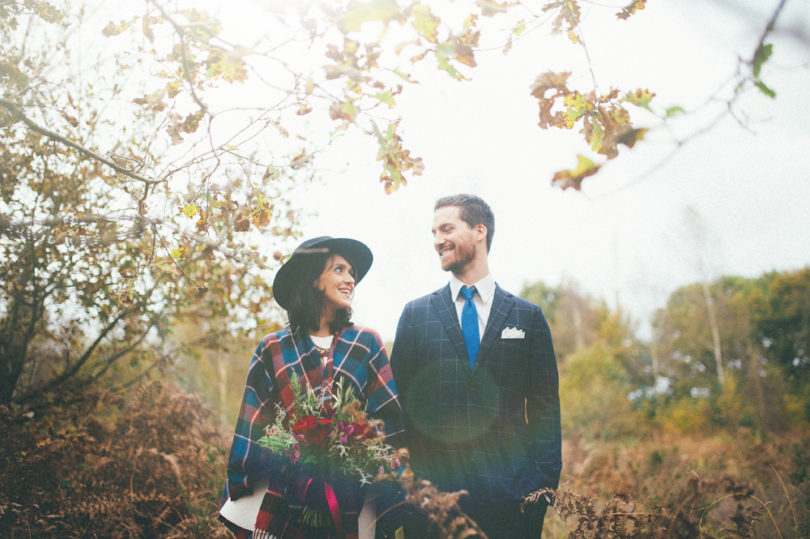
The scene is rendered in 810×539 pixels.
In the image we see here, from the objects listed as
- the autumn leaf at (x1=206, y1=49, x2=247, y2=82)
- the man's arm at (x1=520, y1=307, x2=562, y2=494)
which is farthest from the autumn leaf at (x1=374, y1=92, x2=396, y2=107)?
the man's arm at (x1=520, y1=307, x2=562, y2=494)

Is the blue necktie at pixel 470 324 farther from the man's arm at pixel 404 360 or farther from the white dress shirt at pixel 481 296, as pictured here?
the man's arm at pixel 404 360

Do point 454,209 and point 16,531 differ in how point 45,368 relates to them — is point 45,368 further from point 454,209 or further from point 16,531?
point 454,209

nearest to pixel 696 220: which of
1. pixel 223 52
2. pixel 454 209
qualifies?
pixel 454 209

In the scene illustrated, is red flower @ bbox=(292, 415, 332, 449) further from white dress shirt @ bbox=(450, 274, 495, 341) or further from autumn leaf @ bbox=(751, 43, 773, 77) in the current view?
autumn leaf @ bbox=(751, 43, 773, 77)

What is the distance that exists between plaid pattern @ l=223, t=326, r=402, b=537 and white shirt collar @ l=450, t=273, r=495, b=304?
56cm

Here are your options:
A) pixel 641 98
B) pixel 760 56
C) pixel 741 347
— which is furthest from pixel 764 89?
pixel 741 347

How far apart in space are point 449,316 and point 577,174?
61.8 inches

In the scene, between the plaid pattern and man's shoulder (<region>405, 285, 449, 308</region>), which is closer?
the plaid pattern

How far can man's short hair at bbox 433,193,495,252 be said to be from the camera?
9.19 ft

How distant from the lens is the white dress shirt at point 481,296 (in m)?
2.74

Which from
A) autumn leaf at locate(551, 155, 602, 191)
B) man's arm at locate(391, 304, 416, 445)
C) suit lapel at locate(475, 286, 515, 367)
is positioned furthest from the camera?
man's arm at locate(391, 304, 416, 445)

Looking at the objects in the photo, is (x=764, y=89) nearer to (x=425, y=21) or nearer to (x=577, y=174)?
(x=577, y=174)

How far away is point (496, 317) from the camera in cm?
Result: 267

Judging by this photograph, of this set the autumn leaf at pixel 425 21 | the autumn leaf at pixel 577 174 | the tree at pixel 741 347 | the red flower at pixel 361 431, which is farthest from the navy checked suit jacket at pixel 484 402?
the tree at pixel 741 347
